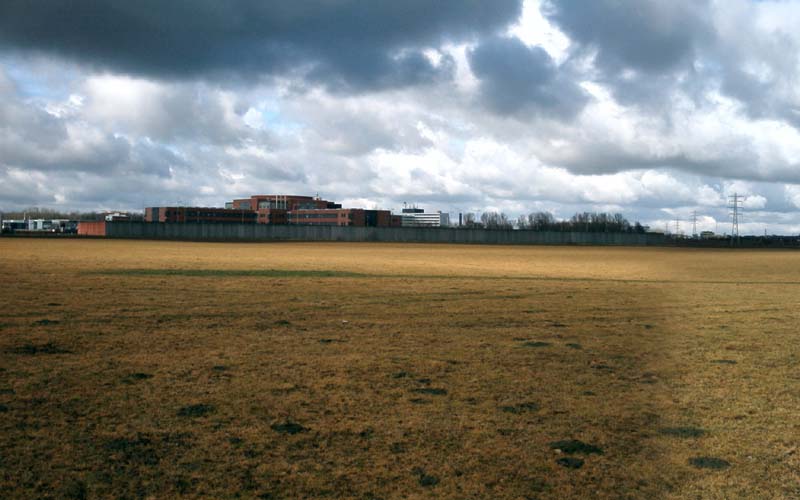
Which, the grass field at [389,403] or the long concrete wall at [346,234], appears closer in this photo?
the grass field at [389,403]

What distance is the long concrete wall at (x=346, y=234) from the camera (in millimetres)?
121188

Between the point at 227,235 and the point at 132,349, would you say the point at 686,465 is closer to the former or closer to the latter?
the point at 132,349

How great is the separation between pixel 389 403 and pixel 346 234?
4903 inches

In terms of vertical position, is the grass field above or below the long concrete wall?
A: below

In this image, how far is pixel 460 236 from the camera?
140 meters

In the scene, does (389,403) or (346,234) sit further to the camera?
(346,234)

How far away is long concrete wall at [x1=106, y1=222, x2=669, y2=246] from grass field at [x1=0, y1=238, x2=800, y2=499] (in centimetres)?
10139

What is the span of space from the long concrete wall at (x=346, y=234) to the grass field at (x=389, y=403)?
10139 centimetres

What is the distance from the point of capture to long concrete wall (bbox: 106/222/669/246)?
12119 cm

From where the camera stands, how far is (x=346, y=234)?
133 m

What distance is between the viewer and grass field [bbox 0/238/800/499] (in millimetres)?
6652

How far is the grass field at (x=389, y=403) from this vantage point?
6652mm

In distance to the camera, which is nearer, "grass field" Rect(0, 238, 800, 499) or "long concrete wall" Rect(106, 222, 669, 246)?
"grass field" Rect(0, 238, 800, 499)

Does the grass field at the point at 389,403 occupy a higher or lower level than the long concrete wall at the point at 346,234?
lower
